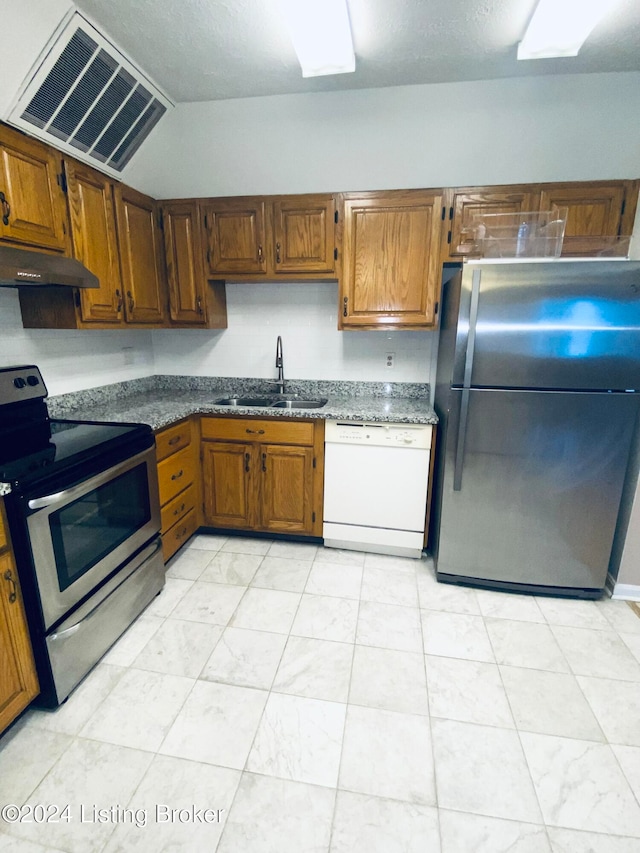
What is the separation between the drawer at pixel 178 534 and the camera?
7.65 ft

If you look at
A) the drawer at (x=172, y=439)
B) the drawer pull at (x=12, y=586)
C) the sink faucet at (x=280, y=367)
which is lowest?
the drawer pull at (x=12, y=586)

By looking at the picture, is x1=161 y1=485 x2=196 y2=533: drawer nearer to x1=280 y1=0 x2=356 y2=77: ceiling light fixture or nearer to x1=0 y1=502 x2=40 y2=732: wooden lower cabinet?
x1=0 y1=502 x2=40 y2=732: wooden lower cabinet

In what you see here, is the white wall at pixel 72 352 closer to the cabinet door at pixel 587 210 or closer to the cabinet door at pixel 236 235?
the cabinet door at pixel 236 235

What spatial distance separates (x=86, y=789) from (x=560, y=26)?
3136 mm

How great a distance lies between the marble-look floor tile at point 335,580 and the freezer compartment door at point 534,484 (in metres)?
0.51

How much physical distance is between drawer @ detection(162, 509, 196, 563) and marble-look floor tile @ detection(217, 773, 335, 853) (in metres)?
1.30

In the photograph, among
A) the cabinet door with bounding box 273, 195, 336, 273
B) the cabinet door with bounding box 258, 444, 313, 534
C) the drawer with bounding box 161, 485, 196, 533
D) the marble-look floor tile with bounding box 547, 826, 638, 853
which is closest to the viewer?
the marble-look floor tile with bounding box 547, 826, 638, 853

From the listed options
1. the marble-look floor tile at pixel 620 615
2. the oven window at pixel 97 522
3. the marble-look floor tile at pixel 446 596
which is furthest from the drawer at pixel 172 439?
the marble-look floor tile at pixel 620 615

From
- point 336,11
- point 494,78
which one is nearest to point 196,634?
point 336,11

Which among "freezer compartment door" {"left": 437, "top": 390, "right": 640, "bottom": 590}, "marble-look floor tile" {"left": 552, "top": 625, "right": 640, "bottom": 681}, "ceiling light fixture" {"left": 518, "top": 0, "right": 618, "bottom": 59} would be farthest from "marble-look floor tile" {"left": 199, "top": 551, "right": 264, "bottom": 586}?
"ceiling light fixture" {"left": 518, "top": 0, "right": 618, "bottom": 59}

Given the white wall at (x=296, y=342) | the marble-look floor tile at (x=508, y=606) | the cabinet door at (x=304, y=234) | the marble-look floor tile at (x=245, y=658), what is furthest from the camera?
the white wall at (x=296, y=342)

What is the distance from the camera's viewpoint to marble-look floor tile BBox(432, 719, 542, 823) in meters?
1.22

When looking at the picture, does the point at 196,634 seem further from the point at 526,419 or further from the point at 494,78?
the point at 494,78

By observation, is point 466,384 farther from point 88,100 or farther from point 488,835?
point 88,100
